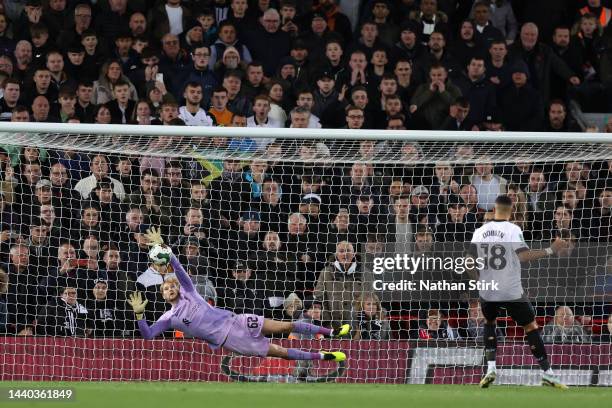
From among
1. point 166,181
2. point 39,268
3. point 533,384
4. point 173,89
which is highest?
point 173,89

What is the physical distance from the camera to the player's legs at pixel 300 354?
1348 centimetres

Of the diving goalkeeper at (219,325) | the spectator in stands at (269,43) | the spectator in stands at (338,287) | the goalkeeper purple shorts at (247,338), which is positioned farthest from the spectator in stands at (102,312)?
the spectator in stands at (269,43)

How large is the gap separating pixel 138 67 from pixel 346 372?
4.87 meters

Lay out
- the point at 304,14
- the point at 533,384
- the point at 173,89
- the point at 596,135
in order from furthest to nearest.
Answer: the point at 304,14 → the point at 173,89 → the point at 533,384 → the point at 596,135

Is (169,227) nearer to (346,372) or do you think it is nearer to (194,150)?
(194,150)

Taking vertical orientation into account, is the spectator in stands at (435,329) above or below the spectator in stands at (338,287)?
below

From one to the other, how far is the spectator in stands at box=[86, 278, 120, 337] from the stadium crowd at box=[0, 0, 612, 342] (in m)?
0.03

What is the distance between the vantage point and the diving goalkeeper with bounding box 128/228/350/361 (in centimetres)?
1335

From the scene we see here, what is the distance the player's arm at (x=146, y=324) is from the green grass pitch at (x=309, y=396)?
1.80ft

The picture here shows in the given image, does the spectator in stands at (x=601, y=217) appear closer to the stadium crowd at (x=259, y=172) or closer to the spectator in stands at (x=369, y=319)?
the stadium crowd at (x=259, y=172)

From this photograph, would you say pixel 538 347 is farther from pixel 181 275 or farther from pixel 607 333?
pixel 181 275

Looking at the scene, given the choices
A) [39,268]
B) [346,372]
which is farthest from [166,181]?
[346,372]

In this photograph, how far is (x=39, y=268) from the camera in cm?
1419

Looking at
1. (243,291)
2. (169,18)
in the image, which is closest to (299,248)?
(243,291)
